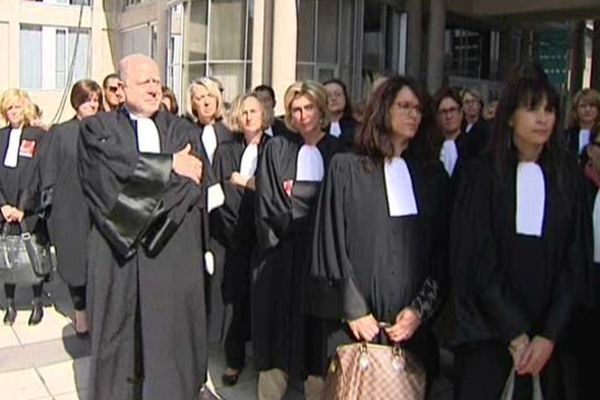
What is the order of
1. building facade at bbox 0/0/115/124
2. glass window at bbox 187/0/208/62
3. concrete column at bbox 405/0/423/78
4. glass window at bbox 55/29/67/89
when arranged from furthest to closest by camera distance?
glass window at bbox 55/29/67/89, building facade at bbox 0/0/115/124, concrete column at bbox 405/0/423/78, glass window at bbox 187/0/208/62

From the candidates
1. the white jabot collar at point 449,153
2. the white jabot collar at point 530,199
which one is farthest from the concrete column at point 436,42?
the white jabot collar at point 530,199

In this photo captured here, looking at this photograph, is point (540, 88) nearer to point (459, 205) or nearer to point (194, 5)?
point (459, 205)

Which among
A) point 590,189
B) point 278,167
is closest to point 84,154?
point 278,167

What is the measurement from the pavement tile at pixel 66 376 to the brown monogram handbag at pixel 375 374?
2.19 meters

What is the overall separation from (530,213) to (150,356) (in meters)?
1.98

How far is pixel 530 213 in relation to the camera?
265cm

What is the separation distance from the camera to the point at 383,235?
2883mm

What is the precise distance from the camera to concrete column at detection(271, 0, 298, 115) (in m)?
14.8

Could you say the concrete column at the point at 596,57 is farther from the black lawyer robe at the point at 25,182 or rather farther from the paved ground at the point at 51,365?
the paved ground at the point at 51,365

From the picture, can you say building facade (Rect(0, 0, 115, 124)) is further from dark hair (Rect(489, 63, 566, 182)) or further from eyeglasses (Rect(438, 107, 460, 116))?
dark hair (Rect(489, 63, 566, 182))

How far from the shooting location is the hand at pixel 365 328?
281 cm

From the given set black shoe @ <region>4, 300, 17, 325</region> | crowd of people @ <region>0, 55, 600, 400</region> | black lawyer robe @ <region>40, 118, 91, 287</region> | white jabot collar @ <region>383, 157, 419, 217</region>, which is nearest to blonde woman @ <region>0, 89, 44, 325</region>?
black shoe @ <region>4, 300, 17, 325</region>

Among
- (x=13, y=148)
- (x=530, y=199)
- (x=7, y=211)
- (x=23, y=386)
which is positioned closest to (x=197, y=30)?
(x=13, y=148)

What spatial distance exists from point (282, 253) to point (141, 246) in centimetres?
82
